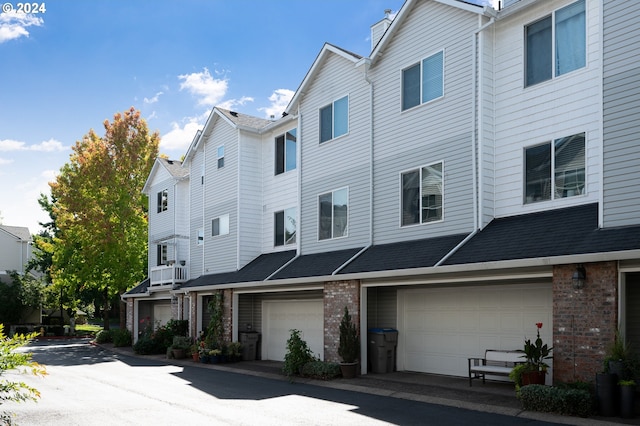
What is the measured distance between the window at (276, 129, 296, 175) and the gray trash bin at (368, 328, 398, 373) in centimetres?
830

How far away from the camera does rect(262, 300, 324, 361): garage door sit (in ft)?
68.5

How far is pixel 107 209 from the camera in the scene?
36.0 meters

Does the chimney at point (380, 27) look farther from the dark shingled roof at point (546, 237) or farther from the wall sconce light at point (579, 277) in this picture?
the wall sconce light at point (579, 277)

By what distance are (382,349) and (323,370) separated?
173cm

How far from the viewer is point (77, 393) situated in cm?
1534

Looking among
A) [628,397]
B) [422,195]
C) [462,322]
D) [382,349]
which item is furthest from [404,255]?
[628,397]

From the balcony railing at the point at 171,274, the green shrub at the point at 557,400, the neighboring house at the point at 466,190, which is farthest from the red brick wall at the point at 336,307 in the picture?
the balcony railing at the point at 171,274

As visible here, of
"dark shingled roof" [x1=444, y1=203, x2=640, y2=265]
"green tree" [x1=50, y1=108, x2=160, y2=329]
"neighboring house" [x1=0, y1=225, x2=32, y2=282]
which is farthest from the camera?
"neighboring house" [x1=0, y1=225, x2=32, y2=282]

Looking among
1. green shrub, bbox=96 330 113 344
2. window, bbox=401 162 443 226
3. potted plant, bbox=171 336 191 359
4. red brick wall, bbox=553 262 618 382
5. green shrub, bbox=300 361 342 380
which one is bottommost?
green shrub, bbox=96 330 113 344

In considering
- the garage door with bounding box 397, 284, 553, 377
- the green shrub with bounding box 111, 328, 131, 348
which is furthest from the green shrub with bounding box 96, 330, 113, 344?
the garage door with bounding box 397, 284, 553, 377

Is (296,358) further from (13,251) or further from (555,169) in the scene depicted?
(13,251)

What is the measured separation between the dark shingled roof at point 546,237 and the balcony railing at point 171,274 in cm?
1756

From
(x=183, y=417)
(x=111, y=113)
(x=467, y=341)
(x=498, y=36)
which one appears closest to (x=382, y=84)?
(x=498, y=36)

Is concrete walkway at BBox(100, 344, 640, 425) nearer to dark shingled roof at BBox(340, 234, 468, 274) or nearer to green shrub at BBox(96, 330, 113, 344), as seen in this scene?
dark shingled roof at BBox(340, 234, 468, 274)
